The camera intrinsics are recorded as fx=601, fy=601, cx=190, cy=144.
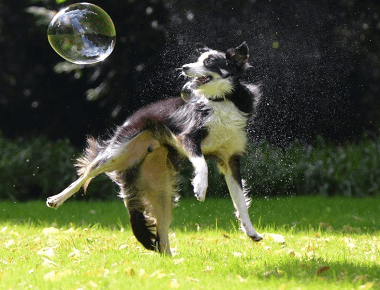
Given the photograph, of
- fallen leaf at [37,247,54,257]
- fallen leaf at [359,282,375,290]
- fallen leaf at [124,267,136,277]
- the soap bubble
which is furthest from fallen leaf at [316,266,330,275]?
the soap bubble

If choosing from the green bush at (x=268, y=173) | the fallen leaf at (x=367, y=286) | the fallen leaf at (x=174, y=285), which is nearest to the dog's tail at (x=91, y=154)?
the fallen leaf at (x=174, y=285)

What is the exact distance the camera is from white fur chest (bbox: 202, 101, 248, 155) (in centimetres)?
460

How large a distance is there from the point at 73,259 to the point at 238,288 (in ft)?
5.15

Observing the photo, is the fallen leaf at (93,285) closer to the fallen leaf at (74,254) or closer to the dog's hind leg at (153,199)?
the fallen leaf at (74,254)

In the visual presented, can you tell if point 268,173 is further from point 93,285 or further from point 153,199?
point 93,285

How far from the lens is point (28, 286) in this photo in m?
3.57

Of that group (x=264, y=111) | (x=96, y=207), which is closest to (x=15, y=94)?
(x=96, y=207)

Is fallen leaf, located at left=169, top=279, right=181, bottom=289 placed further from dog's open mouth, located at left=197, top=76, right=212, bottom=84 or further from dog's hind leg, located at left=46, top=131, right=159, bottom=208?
dog's open mouth, located at left=197, top=76, right=212, bottom=84

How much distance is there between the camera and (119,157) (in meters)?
4.83

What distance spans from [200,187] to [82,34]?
2.26 meters

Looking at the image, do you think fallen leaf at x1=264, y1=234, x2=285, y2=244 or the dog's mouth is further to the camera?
fallen leaf at x1=264, y1=234, x2=285, y2=244

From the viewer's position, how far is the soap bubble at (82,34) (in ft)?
18.6

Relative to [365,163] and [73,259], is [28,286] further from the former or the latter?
[365,163]

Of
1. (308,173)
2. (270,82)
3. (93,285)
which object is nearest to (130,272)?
(93,285)
